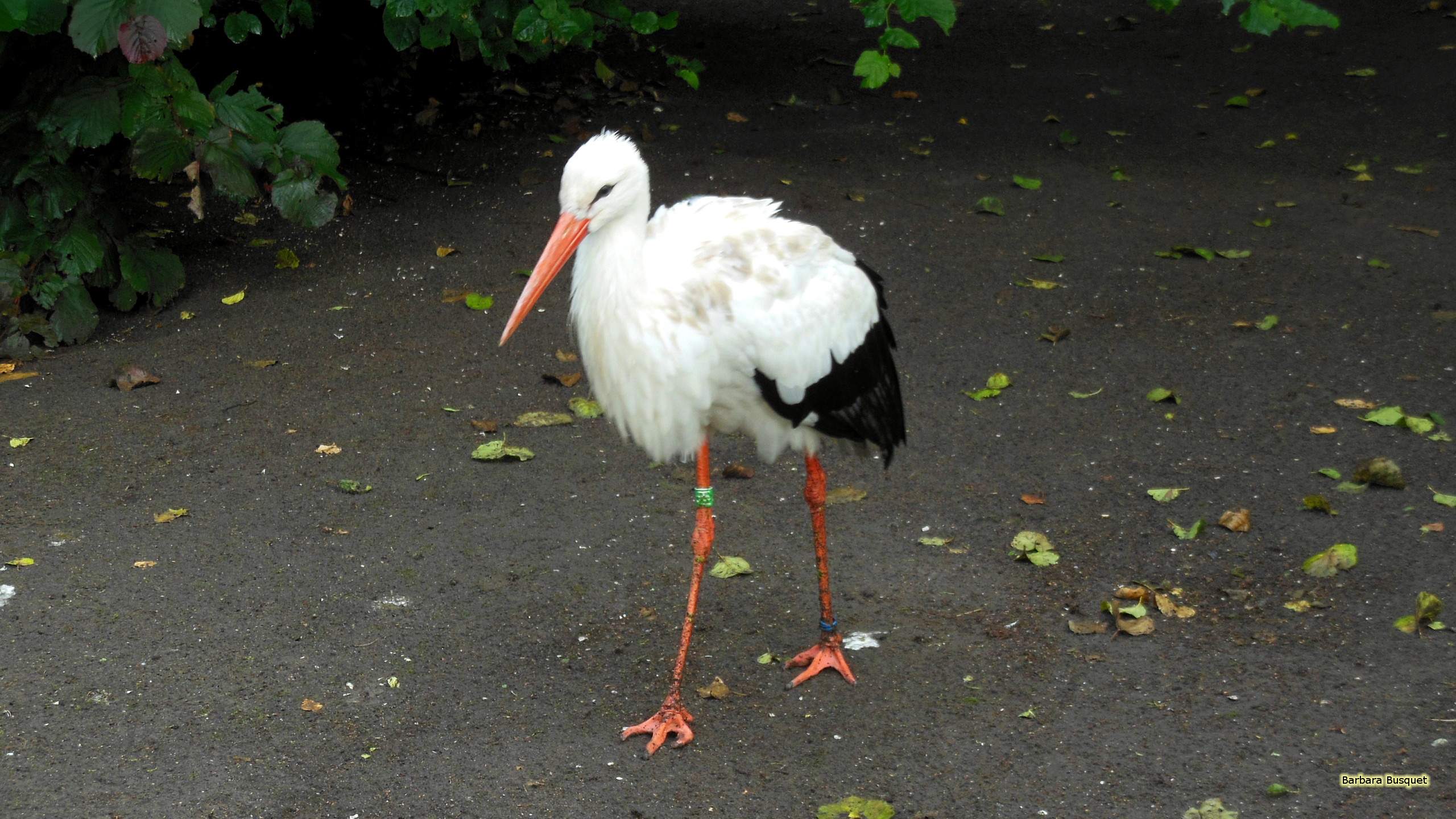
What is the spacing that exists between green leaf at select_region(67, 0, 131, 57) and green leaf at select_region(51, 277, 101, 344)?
1372mm

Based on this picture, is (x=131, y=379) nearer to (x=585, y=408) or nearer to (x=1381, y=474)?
(x=585, y=408)

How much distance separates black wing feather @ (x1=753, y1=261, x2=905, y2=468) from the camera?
3.62 metres

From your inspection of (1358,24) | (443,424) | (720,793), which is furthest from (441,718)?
(1358,24)

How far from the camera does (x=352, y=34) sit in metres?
8.09

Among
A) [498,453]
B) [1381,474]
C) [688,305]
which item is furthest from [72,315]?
[1381,474]

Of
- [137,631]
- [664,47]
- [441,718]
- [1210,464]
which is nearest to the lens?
[441,718]

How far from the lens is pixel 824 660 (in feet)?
12.4

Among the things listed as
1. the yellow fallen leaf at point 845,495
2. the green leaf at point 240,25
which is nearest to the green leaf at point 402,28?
the green leaf at point 240,25

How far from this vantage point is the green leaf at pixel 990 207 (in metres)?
7.12

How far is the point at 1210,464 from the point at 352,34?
19.4 ft

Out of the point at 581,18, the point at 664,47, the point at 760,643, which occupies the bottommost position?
the point at 760,643

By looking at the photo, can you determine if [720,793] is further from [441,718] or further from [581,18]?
[581,18]

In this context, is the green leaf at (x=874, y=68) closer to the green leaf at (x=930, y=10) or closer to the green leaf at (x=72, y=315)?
the green leaf at (x=930, y=10)

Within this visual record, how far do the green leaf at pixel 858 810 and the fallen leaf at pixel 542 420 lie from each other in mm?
2383
